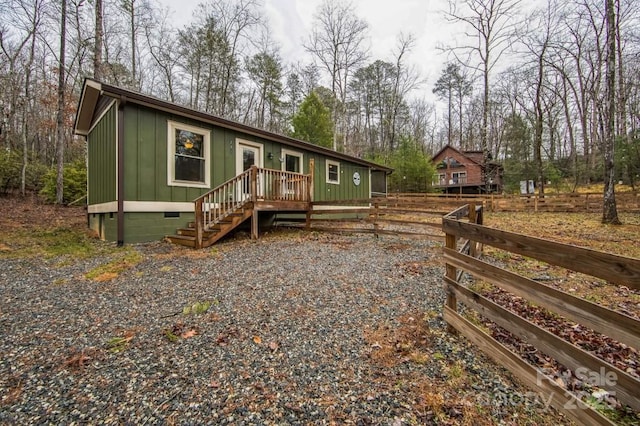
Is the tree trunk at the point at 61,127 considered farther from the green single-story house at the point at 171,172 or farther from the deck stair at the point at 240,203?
the deck stair at the point at 240,203

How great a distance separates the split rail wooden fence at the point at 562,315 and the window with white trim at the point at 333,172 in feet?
32.8

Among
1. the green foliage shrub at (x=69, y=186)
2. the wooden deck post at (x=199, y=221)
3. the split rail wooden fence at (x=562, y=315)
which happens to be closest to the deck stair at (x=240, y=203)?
the wooden deck post at (x=199, y=221)

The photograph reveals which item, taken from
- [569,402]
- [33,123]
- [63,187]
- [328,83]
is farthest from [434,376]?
[33,123]

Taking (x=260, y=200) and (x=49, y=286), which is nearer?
(x=49, y=286)

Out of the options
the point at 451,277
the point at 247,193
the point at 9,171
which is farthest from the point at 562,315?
the point at 9,171

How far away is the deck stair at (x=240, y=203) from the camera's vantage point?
629 cm

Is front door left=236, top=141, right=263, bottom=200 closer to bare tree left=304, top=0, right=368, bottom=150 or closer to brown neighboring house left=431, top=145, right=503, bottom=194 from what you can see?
bare tree left=304, top=0, right=368, bottom=150

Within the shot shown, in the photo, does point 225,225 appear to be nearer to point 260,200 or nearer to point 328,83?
point 260,200

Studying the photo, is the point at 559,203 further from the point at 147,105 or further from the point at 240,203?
the point at 147,105

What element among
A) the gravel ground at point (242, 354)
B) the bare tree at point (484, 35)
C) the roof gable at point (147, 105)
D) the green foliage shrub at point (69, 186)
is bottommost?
the gravel ground at point (242, 354)

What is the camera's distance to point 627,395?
1227mm

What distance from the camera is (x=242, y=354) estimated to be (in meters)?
2.29

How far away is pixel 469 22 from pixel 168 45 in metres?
20.0

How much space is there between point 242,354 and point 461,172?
31949 mm
